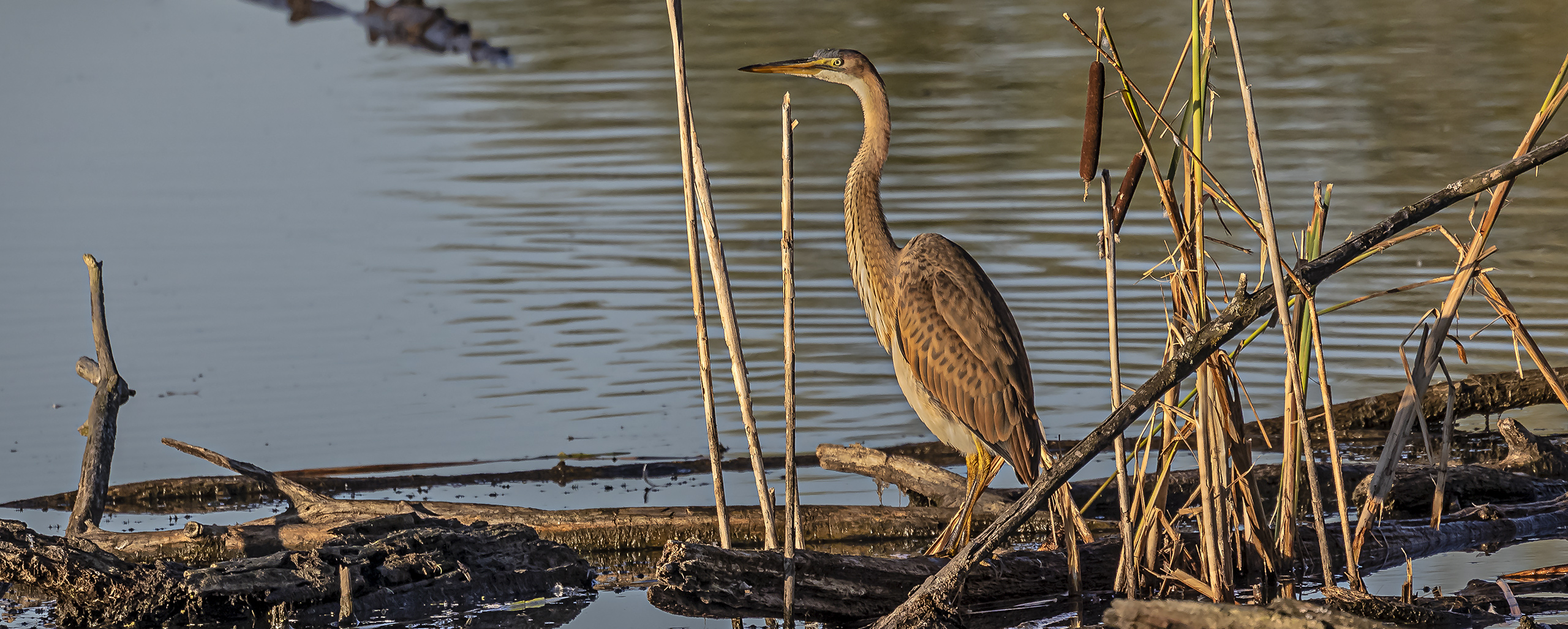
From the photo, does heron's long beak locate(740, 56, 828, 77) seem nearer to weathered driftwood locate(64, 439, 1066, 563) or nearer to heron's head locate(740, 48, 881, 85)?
heron's head locate(740, 48, 881, 85)

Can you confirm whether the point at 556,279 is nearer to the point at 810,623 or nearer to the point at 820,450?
the point at 820,450

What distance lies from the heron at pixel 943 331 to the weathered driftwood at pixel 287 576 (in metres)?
1.48

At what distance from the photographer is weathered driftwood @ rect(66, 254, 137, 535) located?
5496mm

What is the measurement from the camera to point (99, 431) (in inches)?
216

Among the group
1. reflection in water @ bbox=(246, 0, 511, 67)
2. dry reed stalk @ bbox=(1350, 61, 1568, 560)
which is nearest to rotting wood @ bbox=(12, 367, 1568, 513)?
Result: dry reed stalk @ bbox=(1350, 61, 1568, 560)

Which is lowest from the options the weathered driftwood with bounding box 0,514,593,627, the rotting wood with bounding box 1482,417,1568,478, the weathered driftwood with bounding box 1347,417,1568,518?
the weathered driftwood with bounding box 0,514,593,627

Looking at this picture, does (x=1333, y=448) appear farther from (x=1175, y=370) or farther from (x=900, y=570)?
(x=900, y=570)

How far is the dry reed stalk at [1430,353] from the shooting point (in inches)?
178

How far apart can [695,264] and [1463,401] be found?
3.63 meters

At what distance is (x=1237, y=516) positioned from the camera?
5359 millimetres

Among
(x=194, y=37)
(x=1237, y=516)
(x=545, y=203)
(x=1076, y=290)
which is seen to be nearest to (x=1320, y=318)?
(x=1076, y=290)

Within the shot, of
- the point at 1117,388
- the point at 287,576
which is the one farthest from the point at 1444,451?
the point at 287,576

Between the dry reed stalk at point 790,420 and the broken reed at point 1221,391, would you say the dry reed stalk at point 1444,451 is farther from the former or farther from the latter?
the dry reed stalk at point 790,420

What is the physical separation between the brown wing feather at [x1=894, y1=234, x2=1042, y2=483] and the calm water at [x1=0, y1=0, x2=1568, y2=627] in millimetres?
758
